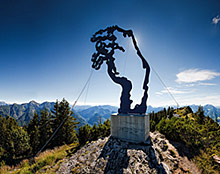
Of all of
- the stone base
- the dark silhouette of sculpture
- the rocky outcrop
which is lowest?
the rocky outcrop

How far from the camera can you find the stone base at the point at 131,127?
863cm

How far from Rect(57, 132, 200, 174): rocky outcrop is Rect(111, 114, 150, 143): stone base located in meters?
0.56

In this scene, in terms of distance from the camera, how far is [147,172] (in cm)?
624

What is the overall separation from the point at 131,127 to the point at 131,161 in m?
2.58

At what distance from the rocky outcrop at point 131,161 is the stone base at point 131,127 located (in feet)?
1.83

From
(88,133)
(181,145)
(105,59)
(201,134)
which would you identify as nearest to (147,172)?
(181,145)

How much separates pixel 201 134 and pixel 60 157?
1247cm

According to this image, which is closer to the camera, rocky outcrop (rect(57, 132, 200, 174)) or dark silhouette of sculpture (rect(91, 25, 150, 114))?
rocky outcrop (rect(57, 132, 200, 174))

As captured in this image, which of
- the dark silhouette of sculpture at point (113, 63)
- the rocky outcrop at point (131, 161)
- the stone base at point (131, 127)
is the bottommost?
the rocky outcrop at point (131, 161)

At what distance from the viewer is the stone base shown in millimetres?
8633

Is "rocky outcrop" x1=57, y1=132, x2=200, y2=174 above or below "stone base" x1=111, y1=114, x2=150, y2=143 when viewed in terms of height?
below

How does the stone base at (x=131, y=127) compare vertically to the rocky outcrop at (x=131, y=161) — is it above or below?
above

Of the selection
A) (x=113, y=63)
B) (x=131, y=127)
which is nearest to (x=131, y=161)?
(x=131, y=127)

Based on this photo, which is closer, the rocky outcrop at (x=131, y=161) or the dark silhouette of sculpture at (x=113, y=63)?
the rocky outcrop at (x=131, y=161)
